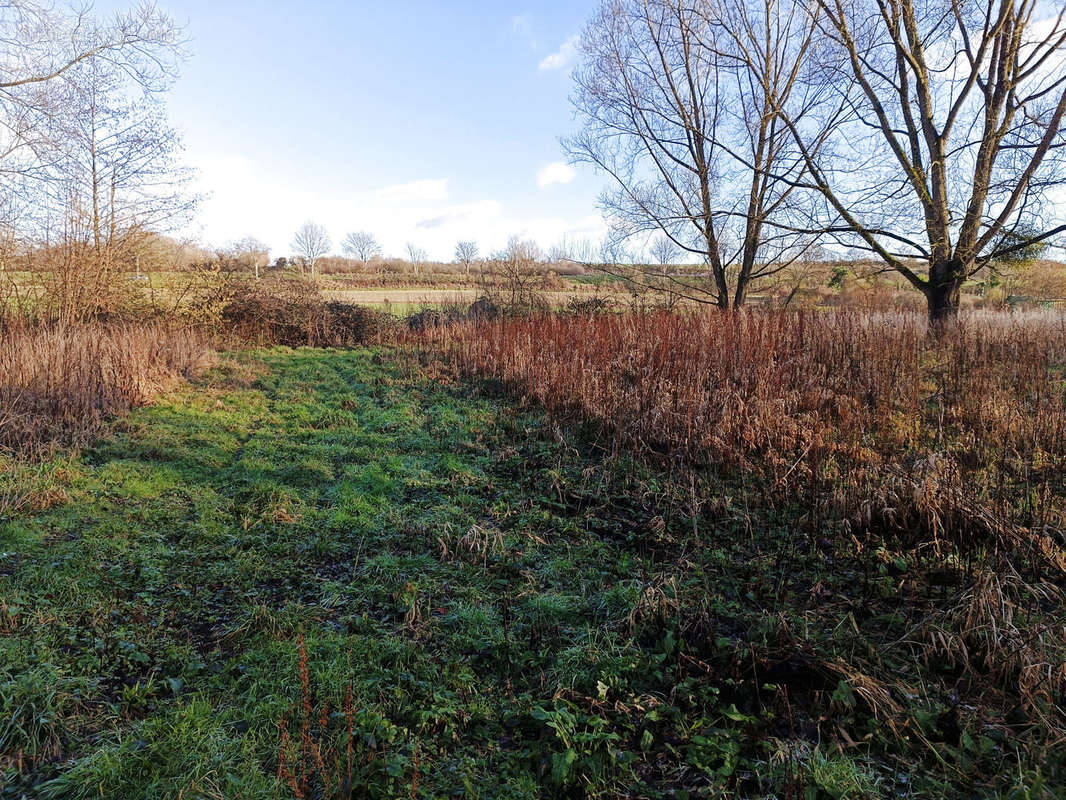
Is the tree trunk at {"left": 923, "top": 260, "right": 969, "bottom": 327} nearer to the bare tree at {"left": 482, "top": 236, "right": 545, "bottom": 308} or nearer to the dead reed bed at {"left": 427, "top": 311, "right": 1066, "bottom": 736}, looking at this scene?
the dead reed bed at {"left": 427, "top": 311, "right": 1066, "bottom": 736}

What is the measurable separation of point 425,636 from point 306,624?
2.24 feet

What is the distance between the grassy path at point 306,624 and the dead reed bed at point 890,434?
147 centimetres

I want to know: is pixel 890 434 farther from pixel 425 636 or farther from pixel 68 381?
pixel 68 381

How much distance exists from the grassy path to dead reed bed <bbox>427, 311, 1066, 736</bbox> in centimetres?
147

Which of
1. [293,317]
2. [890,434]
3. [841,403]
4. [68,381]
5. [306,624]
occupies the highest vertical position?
[293,317]

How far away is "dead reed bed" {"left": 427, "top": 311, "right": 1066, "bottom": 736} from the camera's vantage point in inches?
115

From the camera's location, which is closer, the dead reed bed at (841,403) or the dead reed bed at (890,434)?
the dead reed bed at (890,434)

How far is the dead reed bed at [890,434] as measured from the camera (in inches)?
115

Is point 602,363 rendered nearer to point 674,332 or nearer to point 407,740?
point 674,332

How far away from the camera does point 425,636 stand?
307 cm

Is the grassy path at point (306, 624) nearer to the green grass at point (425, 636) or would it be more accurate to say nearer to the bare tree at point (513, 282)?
the green grass at point (425, 636)

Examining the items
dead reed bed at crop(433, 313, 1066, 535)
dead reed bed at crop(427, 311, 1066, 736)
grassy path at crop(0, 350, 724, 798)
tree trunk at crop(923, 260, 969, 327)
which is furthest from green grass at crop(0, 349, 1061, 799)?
tree trunk at crop(923, 260, 969, 327)

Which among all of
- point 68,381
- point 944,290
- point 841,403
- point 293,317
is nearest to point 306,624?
point 841,403

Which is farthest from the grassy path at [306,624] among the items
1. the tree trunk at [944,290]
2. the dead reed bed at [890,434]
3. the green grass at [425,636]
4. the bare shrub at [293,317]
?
the bare shrub at [293,317]
